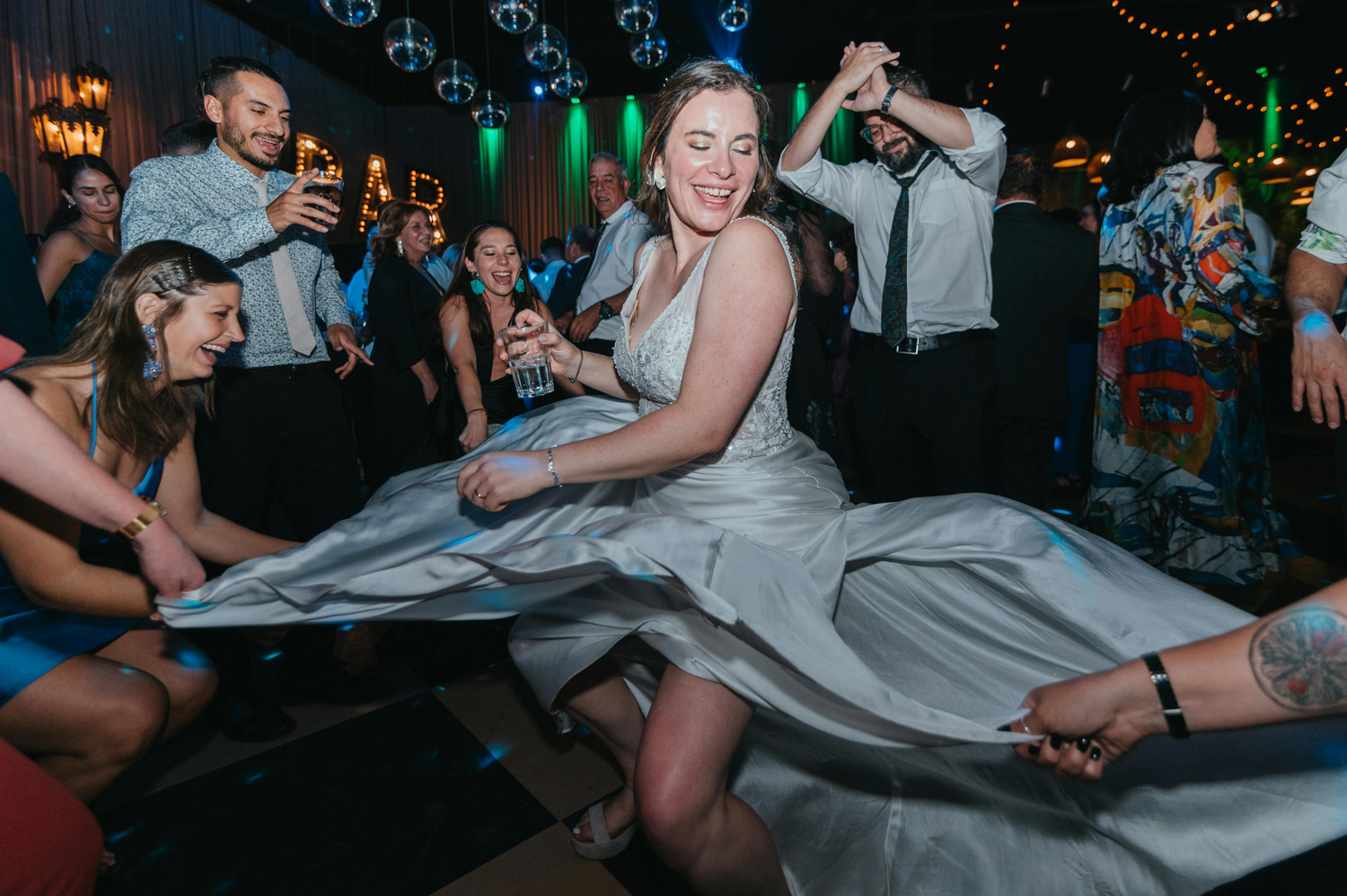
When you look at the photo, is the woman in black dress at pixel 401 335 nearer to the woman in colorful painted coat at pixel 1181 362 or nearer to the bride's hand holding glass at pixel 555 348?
the bride's hand holding glass at pixel 555 348

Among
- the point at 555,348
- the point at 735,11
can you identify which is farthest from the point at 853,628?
the point at 735,11

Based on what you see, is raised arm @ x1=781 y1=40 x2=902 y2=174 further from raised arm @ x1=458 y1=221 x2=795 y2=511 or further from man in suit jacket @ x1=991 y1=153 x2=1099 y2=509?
raised arm @ x1=458 y1=221 x2=795 y2=511

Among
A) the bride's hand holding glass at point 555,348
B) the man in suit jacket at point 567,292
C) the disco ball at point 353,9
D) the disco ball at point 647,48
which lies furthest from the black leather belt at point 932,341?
the disco ball at point 647,48

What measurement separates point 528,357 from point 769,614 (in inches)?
31.5

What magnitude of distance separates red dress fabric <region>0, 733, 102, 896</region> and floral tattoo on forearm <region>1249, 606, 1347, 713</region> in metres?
1.37

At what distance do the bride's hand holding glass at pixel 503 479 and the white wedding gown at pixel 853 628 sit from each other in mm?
86

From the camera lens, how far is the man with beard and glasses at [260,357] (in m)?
1.92

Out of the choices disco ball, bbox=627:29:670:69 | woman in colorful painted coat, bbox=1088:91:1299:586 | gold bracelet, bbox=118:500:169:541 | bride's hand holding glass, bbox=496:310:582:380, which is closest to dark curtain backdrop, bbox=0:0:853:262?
woman in colorful painted coat, bbox=1088:91:1299:586

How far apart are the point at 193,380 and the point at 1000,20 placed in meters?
9.40

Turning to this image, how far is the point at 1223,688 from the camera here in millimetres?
801

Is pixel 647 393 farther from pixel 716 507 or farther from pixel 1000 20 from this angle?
pixel 1000 20

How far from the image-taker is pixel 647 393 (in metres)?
1.42

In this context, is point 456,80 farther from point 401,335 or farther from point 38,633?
point 38,633

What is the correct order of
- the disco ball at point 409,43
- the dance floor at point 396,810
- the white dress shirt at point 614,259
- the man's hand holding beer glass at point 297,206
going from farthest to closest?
the disco ball at point 409,43 → the white dress shirt at point 614,259 → the man's hand holding beer glass at point 297,206 → the dance floor at point 396,810
